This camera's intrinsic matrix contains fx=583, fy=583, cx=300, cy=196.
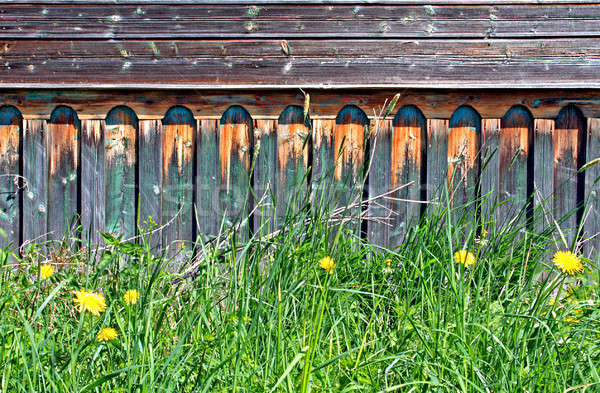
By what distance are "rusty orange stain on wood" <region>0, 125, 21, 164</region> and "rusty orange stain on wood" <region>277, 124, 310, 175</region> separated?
1.56 meters

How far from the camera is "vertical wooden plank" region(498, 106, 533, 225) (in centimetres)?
340

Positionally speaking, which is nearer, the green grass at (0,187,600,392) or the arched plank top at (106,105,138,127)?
the green grass at (0,187,600,392)

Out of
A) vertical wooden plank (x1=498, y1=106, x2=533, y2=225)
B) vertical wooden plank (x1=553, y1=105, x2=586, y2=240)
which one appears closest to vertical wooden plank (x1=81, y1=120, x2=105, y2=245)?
vertical wooden plank (x1=498, y1=106, x2=533, y2=225)

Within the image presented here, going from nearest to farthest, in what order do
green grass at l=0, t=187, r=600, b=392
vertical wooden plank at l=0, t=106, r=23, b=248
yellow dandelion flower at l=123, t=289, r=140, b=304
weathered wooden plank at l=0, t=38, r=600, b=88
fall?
green grass at l=0, t=187, r=600, b=392
yellow dandelion flower at l=123, t=289, r=140, b=304
weathered wooden plank at l=0, t=38, r=600, b=88
vertical wooden plank at l=0, t=106, r=23, b=248

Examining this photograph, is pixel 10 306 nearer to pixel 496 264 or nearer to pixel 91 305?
pixel 91 305

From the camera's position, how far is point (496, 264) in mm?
2283

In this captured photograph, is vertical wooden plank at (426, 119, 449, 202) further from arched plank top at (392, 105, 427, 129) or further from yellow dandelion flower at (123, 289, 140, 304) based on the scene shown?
yellow dandelion flower at (123, 289, 140, 304)

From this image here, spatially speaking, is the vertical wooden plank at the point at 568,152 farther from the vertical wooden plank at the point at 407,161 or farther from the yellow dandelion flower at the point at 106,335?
the yellow dandelion flower at the point at 106,335

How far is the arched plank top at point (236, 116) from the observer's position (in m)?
3.43

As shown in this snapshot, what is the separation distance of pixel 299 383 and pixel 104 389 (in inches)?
20.4

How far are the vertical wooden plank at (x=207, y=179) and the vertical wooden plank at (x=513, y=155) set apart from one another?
1.66 m

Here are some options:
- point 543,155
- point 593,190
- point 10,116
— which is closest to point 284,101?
point 543,155

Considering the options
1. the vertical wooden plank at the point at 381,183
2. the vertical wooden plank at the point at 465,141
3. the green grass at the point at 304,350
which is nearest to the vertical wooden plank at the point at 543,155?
the vertical wooden plank at the point at 465,141

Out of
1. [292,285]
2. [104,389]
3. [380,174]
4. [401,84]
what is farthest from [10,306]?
[401,84]
